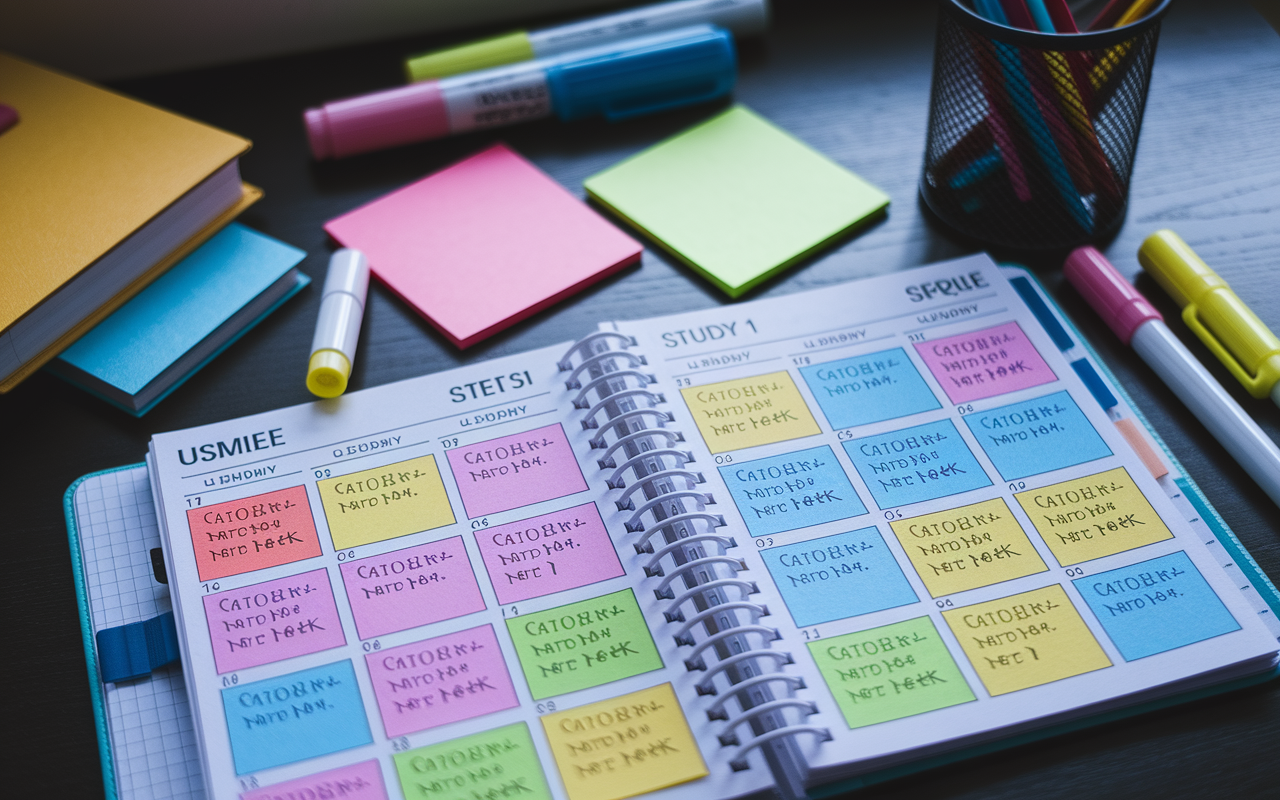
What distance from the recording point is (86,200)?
2.63 ft

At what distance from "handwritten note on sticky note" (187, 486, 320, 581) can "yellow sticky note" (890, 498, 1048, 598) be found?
1.23ft

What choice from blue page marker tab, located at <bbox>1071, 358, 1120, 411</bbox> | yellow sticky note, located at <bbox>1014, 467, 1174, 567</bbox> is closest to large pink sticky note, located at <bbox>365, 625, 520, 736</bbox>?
yellow sticky note, located at <bbox>1014, 467, 1174, 567</bbox>

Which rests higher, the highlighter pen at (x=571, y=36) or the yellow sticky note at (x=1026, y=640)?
the highlighter pen at (x=571, y=36)

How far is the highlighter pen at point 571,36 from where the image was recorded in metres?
0.99

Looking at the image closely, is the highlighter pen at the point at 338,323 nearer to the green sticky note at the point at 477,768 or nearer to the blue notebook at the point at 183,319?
the blue notebook at the point at 183,319

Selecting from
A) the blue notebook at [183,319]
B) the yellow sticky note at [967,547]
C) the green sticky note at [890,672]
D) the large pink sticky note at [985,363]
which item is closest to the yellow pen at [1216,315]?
the large pink sticky note at [985,363]

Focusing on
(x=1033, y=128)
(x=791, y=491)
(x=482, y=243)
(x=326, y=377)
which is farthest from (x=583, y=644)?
(x=1033, y=128)

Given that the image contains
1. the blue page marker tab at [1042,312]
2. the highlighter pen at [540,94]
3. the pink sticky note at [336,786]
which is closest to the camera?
the pink sticky note at [336,786]

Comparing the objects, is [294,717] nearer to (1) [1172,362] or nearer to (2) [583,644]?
(2) [583,644]

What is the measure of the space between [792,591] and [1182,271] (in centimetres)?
43

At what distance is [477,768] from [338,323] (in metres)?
0.36

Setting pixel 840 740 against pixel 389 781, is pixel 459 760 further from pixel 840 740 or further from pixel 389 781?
pixel 840 740

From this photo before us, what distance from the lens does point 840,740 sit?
22.6 inches

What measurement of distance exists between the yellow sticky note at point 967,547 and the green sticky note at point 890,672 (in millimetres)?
39
